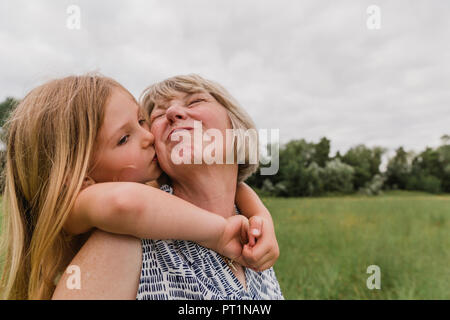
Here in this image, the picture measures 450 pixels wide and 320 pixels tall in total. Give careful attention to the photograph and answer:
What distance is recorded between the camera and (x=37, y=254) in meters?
1.04

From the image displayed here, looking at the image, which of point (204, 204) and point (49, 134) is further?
point (204, 204)

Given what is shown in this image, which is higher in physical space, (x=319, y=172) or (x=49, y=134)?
(x=49, y=134)

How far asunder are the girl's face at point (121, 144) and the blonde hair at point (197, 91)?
10.0 inches

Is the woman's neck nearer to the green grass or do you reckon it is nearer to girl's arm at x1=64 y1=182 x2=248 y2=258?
girl's arm at x1=64 y1=182 x2=248 y2=258

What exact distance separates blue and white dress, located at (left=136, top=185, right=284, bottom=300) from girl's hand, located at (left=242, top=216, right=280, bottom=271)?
0.12 meters

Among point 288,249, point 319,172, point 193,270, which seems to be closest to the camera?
point 193,270

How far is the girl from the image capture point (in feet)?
3.25

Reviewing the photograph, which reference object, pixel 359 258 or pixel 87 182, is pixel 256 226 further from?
pixel 359 258

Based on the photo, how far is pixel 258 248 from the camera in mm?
1198
